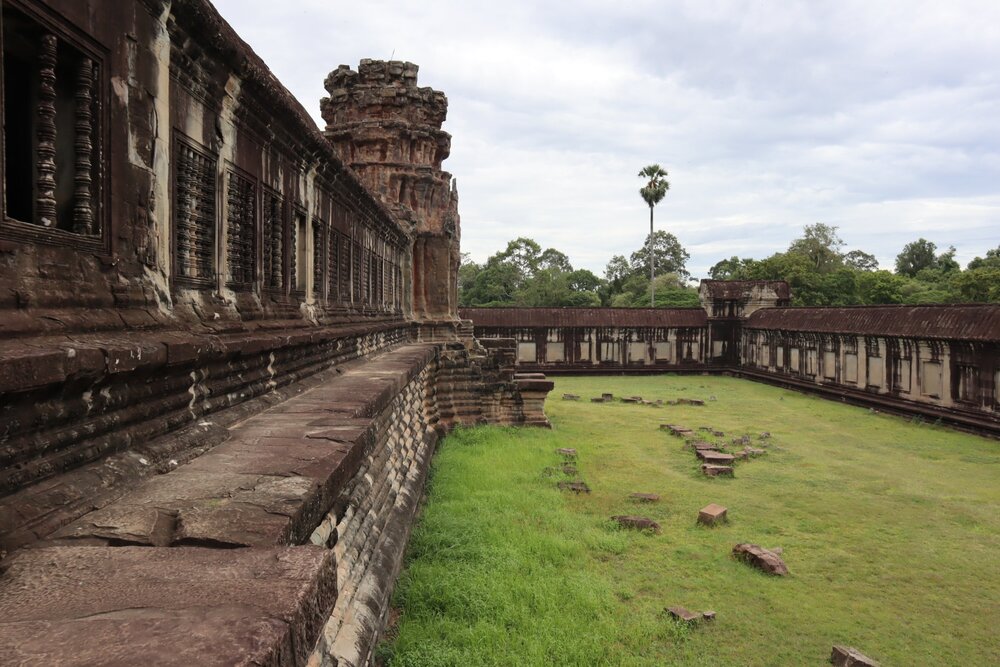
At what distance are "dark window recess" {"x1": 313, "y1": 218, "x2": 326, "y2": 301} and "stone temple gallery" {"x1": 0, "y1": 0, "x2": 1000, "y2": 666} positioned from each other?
1.6 inches

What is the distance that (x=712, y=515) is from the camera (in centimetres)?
714

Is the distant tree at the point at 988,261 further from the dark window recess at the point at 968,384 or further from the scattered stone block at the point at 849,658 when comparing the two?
the scattered stone block at the point at 849,658

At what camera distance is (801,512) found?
7746 millimetres

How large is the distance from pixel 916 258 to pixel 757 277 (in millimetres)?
22766

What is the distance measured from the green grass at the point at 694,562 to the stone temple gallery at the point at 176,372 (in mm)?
647

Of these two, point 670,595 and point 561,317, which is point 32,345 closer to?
point 670,595

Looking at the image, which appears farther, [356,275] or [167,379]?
[356,275]

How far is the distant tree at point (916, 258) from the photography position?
56344 mm

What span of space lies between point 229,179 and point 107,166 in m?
1.47

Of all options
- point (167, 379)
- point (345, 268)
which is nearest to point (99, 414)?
point (167, 379)

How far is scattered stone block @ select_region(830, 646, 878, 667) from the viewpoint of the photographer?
4168 mm

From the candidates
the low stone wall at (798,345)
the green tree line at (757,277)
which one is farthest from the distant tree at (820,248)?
the low stone wall at (798,345)

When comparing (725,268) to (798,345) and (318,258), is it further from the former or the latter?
(318,258)

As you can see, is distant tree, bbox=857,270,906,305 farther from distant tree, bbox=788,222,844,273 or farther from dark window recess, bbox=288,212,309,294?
dark window recess, bbox=288,212,309,294
